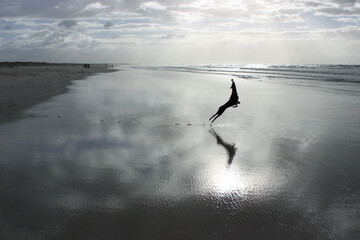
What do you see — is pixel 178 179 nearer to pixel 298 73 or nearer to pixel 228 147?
pixel 228 147

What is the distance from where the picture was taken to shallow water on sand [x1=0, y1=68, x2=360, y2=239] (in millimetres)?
4254

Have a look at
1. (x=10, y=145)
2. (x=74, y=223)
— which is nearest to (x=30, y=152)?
(x=10, y=145)

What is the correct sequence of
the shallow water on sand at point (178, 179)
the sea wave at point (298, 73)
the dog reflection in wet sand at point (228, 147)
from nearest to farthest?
the shallow water on sand at point (178, 179) < the dog reflection in wet sand at point (228, 147) < the sea wave at point (298, 73)

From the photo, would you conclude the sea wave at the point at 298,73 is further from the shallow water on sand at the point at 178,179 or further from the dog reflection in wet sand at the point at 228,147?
the dog reflection in wet sand at the point at 228,147

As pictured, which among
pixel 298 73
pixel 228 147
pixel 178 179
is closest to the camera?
pixel 178 179

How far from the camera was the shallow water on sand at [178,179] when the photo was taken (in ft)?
14.0

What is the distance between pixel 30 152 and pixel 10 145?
1.02 metres

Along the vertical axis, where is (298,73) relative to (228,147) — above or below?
above

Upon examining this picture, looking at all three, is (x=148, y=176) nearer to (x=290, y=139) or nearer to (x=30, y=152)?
(x=30, y=152)

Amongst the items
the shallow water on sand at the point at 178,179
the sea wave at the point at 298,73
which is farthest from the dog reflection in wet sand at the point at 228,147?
the sea wave at the point at 298,73

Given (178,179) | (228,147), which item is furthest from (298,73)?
(178,179)

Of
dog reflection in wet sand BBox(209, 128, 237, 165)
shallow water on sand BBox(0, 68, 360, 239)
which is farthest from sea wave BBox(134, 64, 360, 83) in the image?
dog reflection in wet sand BBox(209, 128, 237, 165)

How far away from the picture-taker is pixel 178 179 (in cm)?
591

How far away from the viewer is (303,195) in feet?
17.4
